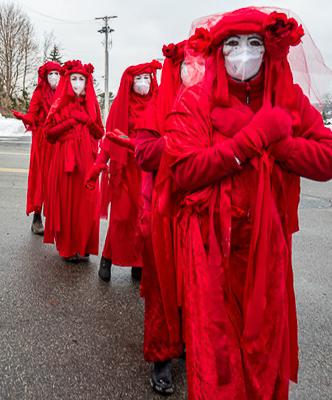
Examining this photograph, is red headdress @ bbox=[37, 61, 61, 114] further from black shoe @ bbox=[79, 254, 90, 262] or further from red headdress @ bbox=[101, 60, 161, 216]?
red headdress @ bbox=[101, 60, 161, 216]

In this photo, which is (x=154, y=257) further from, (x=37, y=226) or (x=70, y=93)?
(x=37, y=226)

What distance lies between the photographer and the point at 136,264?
4027 mm

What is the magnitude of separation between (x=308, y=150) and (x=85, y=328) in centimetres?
203

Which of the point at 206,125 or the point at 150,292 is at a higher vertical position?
the point at 206,125

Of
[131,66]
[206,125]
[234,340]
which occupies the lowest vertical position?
[234,340]

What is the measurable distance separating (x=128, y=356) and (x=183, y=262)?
1.09 meters

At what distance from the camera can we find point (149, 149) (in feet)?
8.32

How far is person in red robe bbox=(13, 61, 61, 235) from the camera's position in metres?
5.60

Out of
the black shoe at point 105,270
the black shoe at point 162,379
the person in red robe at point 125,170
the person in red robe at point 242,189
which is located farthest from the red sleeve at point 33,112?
the person in red robe at point 242,189

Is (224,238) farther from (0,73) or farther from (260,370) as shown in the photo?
(0,73)

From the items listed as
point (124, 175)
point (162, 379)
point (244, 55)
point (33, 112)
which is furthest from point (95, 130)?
point (244, 55)

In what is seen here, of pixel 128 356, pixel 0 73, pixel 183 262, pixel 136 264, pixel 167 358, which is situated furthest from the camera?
pixel 0 73

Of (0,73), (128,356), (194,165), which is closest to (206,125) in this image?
(194,165)

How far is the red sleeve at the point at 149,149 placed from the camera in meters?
2.51
